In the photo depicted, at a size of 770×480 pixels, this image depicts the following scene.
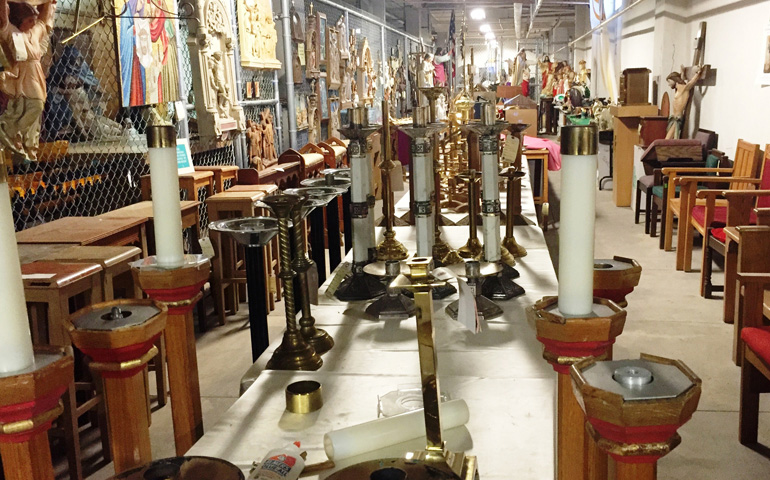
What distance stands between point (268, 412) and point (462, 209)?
319 cm

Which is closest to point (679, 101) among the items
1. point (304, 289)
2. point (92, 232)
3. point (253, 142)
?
point (253, 142)

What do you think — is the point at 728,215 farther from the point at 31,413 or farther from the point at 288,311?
the point at 31,413

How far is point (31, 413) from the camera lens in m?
0.89

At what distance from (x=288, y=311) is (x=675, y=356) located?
281 cm

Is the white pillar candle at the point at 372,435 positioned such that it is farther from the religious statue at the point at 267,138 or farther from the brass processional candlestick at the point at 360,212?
the religious statue at the point at 267,138

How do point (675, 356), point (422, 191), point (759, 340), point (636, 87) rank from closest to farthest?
point (422, 191)
point (759, 340)
point (675, 356)
point (636, 87)

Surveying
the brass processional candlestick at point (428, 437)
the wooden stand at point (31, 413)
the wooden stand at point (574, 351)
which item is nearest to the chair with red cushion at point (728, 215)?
the wooden stand at point (574, 351)

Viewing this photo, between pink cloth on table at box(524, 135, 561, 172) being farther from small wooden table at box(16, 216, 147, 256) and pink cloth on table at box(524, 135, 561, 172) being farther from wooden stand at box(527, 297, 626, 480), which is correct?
wooden stand at box(527, 297, 626, 480)

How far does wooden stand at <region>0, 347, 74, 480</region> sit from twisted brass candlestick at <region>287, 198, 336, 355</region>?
97cm

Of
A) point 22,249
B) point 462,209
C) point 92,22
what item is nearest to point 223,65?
point 92,22

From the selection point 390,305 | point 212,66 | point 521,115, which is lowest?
point 390,305

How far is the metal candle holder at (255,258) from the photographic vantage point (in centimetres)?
199

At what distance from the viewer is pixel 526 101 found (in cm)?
1124

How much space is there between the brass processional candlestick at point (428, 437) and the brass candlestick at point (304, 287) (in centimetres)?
83
